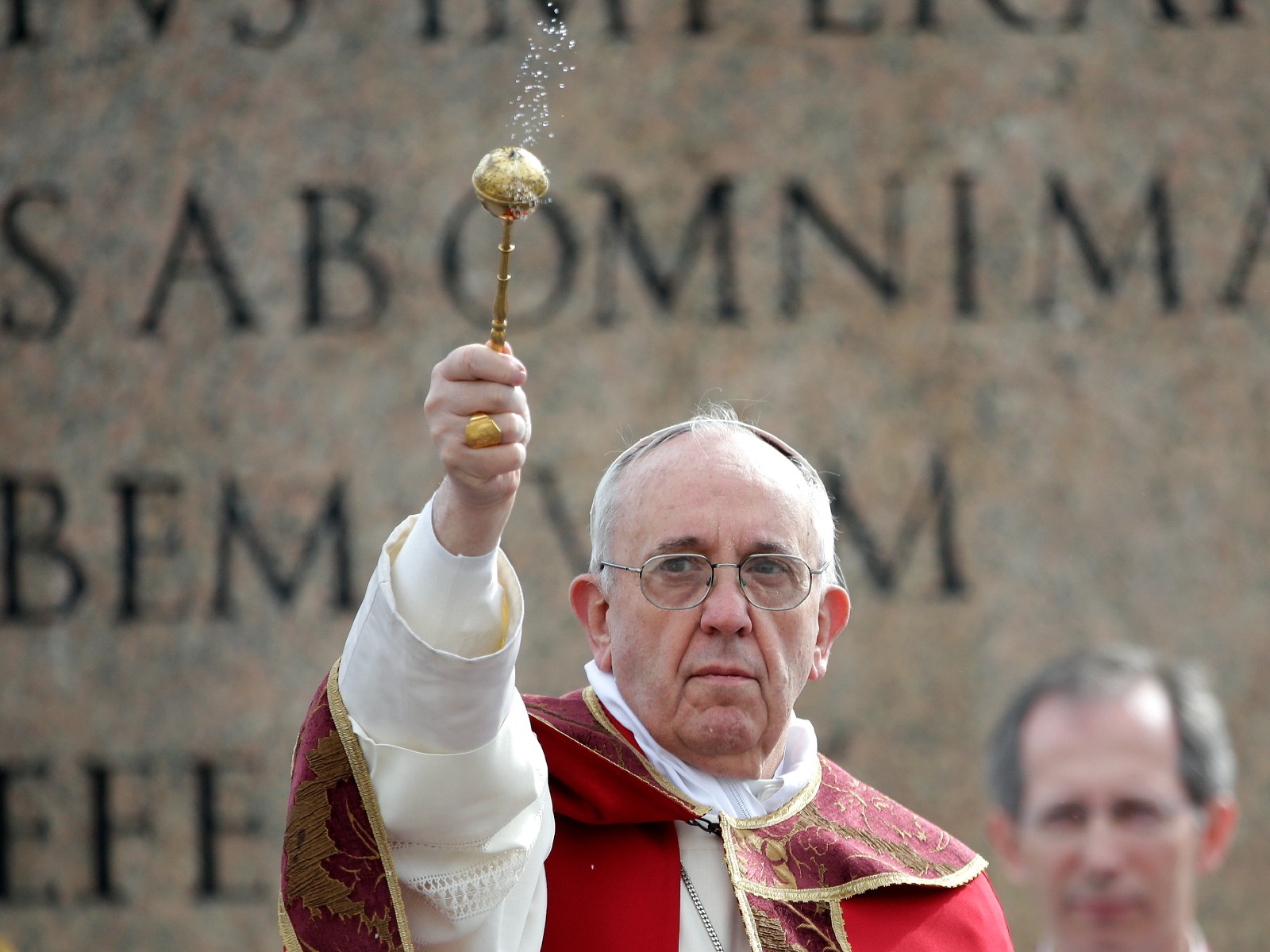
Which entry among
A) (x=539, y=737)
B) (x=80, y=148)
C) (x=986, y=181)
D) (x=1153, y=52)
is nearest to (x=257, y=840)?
(x=80, y=148)

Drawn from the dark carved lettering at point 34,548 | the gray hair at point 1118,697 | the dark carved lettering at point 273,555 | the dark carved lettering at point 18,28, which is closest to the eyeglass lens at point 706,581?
the gray hair at point 1118,697

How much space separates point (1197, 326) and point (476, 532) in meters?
3.67

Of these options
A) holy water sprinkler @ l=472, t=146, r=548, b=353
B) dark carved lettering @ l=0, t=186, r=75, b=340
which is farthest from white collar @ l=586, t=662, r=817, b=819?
dark carved lettering @ l=0, t=186, r=75, b=340

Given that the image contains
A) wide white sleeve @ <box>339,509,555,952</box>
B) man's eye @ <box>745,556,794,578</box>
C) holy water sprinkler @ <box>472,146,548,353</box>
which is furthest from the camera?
man's eye @ <box>745,556,794,578</box>

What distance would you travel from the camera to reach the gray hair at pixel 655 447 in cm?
314

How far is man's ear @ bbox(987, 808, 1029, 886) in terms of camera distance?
51.6 inches

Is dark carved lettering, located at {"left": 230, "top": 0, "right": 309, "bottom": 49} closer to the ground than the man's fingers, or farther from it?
farther from it

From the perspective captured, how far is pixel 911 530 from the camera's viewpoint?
5.46m

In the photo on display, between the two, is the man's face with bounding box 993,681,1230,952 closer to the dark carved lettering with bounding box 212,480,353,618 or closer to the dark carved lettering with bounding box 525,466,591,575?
the dark carved lettering with bounding box 525,466,591,575

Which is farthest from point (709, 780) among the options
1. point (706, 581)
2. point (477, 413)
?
point (477, 413)

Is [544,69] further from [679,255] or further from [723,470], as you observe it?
[723,470]

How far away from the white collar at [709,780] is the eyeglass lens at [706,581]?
207mm

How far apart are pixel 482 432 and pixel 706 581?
30.2 inches

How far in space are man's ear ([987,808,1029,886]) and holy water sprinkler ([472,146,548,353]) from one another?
1112 mm
